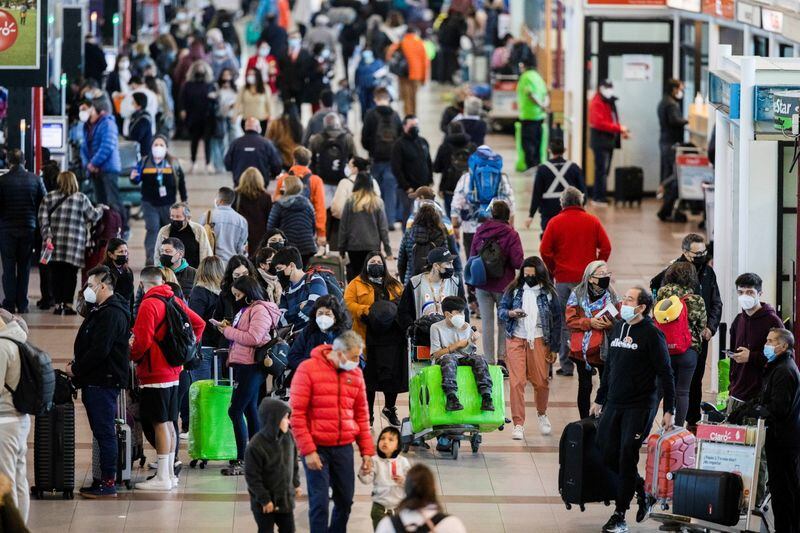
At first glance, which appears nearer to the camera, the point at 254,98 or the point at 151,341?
the point at 151,341

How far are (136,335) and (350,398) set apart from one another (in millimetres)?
2189

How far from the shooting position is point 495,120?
34.3m

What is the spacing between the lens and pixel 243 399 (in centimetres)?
1264

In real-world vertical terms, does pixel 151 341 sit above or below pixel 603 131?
below

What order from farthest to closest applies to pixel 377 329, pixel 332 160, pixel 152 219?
pixel 332 160 → pixel 152 219 → pixel 377 329

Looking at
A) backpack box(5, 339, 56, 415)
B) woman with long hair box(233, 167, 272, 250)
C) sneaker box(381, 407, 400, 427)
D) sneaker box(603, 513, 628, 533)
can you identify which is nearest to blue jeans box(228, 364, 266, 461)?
sneaker box(381, 407, 400, 427)

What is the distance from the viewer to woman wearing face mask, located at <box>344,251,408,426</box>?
45.4 ft

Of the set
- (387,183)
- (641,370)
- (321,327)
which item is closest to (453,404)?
(321,327)

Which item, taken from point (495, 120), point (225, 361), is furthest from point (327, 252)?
point (495, 120)

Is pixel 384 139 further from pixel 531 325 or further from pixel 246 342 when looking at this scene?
pixel 246 342

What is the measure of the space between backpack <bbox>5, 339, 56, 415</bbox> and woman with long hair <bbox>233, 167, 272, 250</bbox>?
7088 mm

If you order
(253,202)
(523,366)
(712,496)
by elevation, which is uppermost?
(253,202)

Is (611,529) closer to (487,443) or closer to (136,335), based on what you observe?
(487,443)

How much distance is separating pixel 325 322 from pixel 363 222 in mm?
5381
